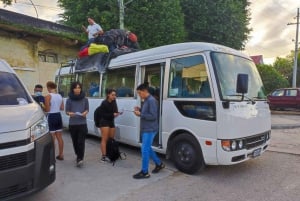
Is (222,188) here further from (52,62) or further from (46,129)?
(52,62)

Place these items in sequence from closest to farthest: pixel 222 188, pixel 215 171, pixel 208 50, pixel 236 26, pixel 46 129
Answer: pixel 46 129
pixel 222 188
pixel 208 50
pixel 215 171
pixel 236 26

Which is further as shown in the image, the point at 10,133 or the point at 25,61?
the point at 25,61

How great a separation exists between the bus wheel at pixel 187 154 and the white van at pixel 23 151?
8.37 feet

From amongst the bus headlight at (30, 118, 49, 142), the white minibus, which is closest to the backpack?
the white minibus

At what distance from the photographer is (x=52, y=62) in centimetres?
1617

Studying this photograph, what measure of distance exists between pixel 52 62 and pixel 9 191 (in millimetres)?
13624

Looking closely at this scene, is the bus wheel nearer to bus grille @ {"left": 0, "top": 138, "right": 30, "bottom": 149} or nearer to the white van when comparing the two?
the white van

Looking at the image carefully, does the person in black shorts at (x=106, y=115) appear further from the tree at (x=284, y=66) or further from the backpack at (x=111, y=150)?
the tree at (x=284, y=66)

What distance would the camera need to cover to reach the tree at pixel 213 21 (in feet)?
68.8

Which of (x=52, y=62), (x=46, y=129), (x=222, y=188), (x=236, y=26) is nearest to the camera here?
(x=46, y=129)

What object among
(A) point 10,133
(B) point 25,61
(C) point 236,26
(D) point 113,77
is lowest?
(A) point 10,133

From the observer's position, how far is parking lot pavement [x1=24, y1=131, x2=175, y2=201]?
4.59 metres

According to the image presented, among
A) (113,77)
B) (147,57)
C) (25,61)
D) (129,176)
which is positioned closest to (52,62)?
(25,61)

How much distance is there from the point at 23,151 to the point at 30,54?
12.0m
